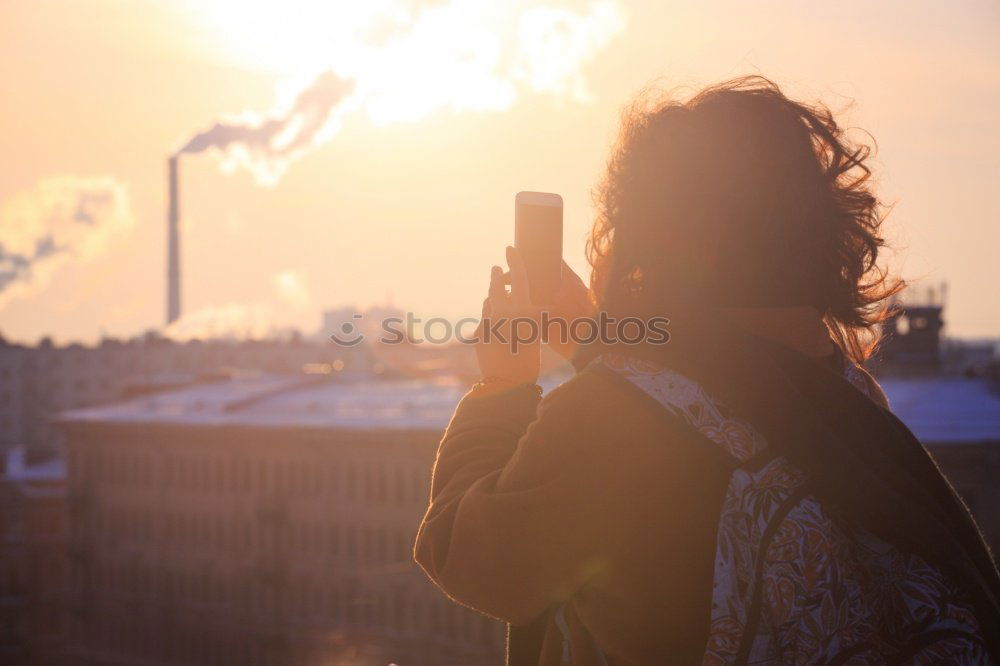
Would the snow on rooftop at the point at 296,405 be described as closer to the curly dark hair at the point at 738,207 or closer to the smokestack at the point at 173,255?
the smokestack at the point at 173,255

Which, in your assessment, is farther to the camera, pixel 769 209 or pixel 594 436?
pixel 769 209

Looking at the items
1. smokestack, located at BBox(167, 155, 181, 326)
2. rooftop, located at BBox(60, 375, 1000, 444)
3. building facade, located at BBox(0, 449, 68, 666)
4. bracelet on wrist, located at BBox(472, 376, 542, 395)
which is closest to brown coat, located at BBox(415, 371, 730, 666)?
bracelet on wrist, located at BBox(472, 376, 542, 395)

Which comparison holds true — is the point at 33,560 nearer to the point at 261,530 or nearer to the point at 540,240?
the point at 261,530

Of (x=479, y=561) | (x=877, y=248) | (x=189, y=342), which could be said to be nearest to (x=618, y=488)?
(x=479, y=561)

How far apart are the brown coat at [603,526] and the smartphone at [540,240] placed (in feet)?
1.50

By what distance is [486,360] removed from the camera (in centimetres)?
275

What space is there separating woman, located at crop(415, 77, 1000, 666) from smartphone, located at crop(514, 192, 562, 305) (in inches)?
7.6

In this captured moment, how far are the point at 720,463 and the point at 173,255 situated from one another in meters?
84.1

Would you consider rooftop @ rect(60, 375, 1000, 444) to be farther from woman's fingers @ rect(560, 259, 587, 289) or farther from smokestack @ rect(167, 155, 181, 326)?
woman's fingers @ rect(560, 259, 587, 289)

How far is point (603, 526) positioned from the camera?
2334 mm

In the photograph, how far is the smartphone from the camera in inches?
112

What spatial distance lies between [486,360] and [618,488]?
532 mm

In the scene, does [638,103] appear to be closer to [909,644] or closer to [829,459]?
[829,459]

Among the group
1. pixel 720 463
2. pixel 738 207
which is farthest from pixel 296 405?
pixel 720 463
